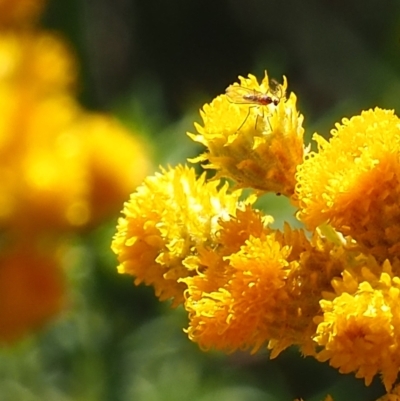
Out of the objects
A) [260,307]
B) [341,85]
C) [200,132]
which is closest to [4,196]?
[200,132]

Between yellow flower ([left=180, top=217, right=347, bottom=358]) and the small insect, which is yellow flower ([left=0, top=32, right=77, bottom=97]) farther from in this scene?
yellow flower ([left=180, top=217, right=347, bottom=358])

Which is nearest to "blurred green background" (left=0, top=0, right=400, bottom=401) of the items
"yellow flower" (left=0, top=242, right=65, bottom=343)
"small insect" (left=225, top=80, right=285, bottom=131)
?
"yellow flower" (left=0, top=242, right=65, bottom=343)

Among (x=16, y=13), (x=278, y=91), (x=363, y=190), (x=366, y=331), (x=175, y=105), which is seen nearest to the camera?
(x=366, y=331)

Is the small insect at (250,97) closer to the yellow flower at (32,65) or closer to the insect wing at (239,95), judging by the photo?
the insect wing at (239,95)

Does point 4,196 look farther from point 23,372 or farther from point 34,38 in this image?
point 23,372

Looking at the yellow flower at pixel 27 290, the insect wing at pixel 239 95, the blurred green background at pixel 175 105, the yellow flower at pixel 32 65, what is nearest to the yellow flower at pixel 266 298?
the insect wing at pixel 239 95

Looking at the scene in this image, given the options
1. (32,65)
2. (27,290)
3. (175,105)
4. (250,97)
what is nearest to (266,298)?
(250,97)

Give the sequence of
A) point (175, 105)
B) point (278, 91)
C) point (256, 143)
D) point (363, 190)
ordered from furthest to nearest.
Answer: point (175, 105) → point (278, 91) → point (256, 143) → point (363, 190)

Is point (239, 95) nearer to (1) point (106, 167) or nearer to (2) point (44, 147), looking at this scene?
(2) point (44, 147)
